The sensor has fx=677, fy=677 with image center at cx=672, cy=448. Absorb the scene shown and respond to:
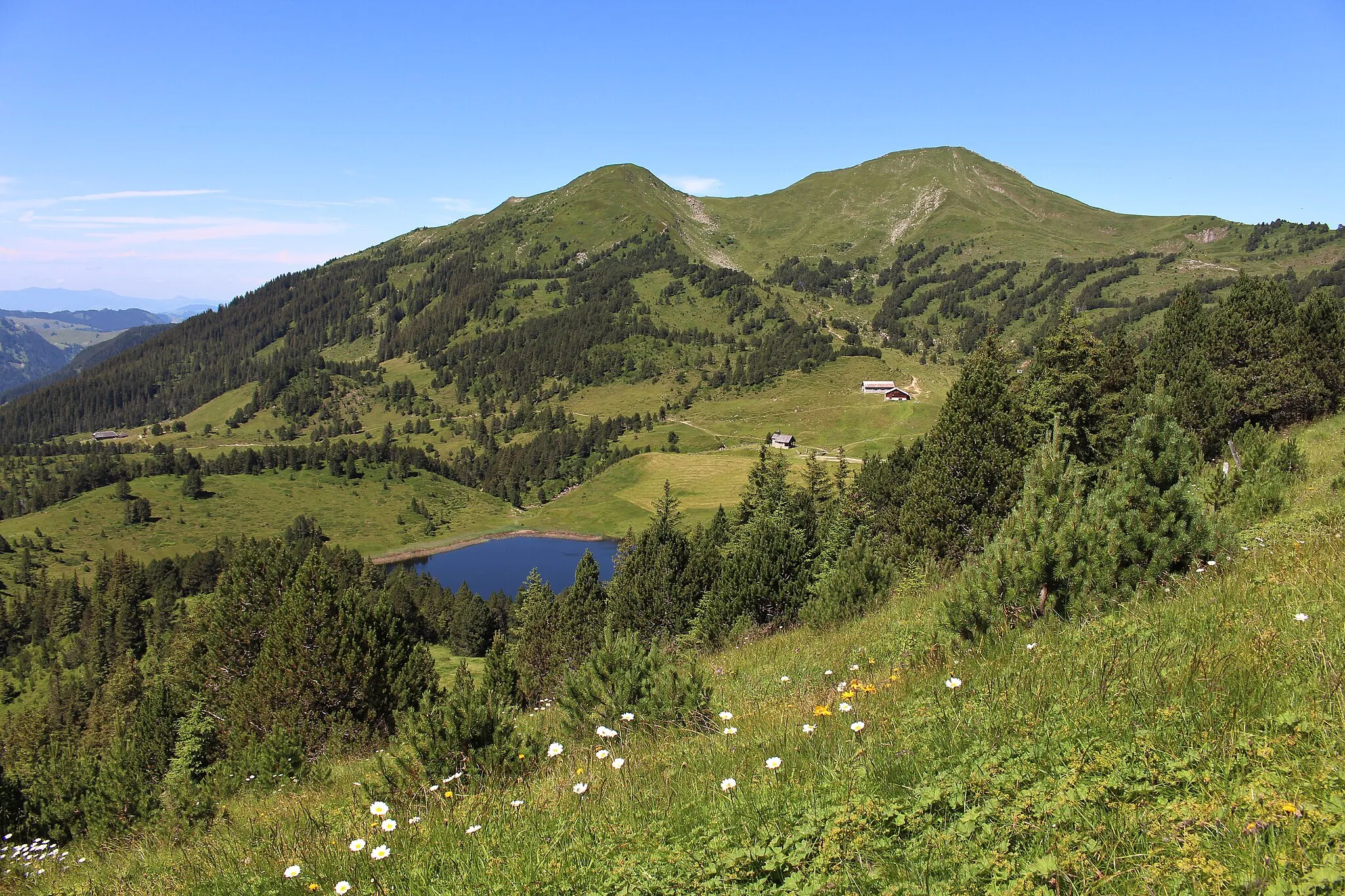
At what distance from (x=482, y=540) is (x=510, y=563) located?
22.7 metres

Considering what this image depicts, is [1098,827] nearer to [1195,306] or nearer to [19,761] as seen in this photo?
[1195,306]

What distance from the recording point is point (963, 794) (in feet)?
16.4

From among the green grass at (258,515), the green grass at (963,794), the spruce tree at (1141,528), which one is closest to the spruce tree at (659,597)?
the spruce tree at (1141,528)

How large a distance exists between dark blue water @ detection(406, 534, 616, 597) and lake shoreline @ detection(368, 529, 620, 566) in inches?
40.6

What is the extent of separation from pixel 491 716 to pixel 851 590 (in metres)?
14.1

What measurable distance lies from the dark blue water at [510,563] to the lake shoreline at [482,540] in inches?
40.6

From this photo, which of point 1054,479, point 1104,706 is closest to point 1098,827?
point 1104,706

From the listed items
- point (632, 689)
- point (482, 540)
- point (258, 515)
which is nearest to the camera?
point (632, 689)

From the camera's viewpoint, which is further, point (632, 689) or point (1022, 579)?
point (1022, 579)

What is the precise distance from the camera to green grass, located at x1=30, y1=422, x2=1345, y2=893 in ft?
13.7

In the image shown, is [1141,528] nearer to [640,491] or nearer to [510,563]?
[510,563]

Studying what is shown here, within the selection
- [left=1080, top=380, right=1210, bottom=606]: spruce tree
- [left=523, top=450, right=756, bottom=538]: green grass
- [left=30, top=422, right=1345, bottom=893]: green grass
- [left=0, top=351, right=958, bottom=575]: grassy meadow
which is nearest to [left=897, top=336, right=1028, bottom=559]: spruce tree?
[left=1080, top=380, right=1210, bottom=606]: spruce tree

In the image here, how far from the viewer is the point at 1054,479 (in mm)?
12586

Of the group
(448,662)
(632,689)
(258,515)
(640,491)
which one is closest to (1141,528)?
(632,689)
